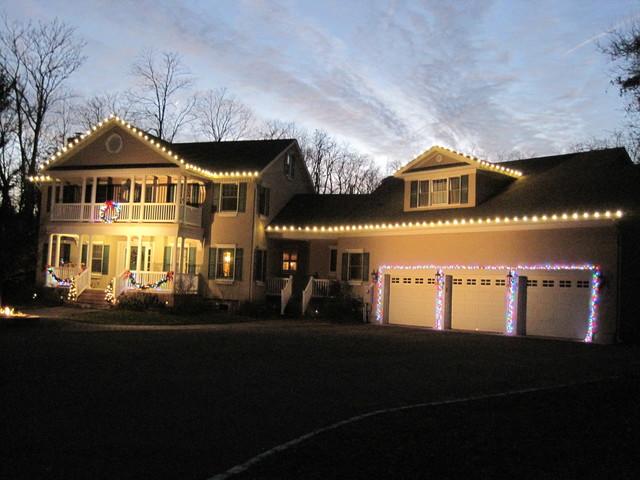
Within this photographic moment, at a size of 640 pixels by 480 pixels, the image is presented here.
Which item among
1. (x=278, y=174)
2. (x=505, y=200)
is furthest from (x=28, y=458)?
(x=278, y=174)

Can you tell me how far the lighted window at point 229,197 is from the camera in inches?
1190

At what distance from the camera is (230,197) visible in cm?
3041

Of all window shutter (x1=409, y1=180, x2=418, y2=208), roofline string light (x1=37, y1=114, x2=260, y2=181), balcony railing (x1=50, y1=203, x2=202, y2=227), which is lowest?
balcony railing (x1=50, y1=203, x2=202, y2=227)

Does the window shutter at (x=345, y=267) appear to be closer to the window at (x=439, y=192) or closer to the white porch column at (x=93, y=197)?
the window at (x=439, y=192)

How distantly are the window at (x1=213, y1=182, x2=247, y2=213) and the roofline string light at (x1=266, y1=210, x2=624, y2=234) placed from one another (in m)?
1.83

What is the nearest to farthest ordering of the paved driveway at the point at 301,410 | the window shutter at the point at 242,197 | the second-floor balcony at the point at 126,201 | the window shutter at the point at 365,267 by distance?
the paved driveway at the point at 301,410 → the window shutter at the point at 365,267 → the second-floor balcony at the point at 126,201 → the window shutter at the point at 242,197

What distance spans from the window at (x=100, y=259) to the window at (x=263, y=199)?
7.55 metres

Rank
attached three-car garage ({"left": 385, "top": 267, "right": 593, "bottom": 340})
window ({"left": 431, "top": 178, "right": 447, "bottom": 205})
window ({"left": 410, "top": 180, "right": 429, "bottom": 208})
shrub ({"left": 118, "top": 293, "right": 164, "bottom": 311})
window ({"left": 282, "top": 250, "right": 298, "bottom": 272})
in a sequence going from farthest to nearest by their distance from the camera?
window ({"left": 282, "top": 250, "right": 298, "bottom": 272}), window ({"left": 410, "top": 180, "right": 429, "bottom": 208}), shrub ({"left": 118, "top": 293, "right": 164, "bottom": 311}), window ({"left": 431, "top": 178, "right": 447, "bottom": 205}), attached three-car garage ({"left": 385, "top": 267, "right": 593, "bottom": 340})

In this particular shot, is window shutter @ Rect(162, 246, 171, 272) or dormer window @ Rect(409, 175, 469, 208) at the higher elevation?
dormer window @ Rect(409, 175, 469, 208)

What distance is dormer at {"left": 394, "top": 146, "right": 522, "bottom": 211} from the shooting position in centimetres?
2545

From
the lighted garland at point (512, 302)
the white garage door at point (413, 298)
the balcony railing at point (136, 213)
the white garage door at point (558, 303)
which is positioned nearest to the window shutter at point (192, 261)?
the balcony railing at point (136, 213)

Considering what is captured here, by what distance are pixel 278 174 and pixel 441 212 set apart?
31.2 feet

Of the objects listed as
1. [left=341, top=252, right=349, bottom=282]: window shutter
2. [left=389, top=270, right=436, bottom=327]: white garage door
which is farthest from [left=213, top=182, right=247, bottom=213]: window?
[left=389, top=270, right=436, bottom=327]: white garage door

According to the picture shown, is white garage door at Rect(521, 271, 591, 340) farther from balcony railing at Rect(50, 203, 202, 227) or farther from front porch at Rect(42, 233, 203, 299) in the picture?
balcony railing at Rect(50, 203, 202, 227)
